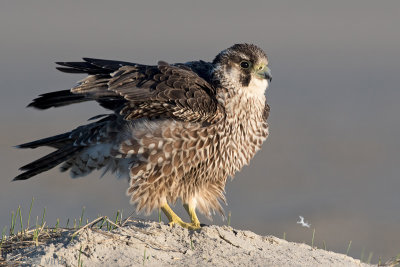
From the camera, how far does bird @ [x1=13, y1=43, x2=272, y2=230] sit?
673 centimetres

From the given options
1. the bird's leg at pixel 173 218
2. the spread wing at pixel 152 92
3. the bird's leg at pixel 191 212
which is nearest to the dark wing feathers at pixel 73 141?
the spread wing at pixel 152 92

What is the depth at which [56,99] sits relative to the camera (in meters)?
7.29

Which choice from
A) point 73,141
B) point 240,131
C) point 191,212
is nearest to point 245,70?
point 240,131

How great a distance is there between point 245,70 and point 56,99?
6.50 ft

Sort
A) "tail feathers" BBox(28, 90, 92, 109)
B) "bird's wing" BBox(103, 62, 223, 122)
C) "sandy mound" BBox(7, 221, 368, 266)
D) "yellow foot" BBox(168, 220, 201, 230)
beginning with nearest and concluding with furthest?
"sandy mound" BBox(7, 221, 368, 266)
"yellow foot" BBox(168, 220, 201, 230)
"bird's wing" BBox(103, 62, 223, 122)
"tail feathers" BBox(28, 90, 92, 109)

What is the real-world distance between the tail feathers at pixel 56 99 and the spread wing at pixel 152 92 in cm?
2

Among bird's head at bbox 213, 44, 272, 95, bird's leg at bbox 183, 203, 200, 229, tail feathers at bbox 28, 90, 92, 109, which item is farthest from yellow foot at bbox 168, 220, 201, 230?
tail feathers at bbox 28, 90, 92, 109

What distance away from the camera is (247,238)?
21.1 ft

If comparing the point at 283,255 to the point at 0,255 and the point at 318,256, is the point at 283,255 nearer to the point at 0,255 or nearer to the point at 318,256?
the point at 318,256

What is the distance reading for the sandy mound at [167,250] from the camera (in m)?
5.63

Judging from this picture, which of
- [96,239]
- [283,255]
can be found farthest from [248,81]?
[96,239]

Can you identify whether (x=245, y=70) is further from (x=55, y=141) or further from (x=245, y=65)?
(x=55, y=141)

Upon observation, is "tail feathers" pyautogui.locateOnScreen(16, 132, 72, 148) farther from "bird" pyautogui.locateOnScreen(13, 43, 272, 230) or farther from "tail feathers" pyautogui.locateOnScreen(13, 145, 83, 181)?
"tail feathers" pyautogui.locateOnScreen(13, 145, 83, 181)

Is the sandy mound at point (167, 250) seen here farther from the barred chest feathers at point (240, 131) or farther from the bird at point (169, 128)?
the barred chest feathers at point (240, 131)
